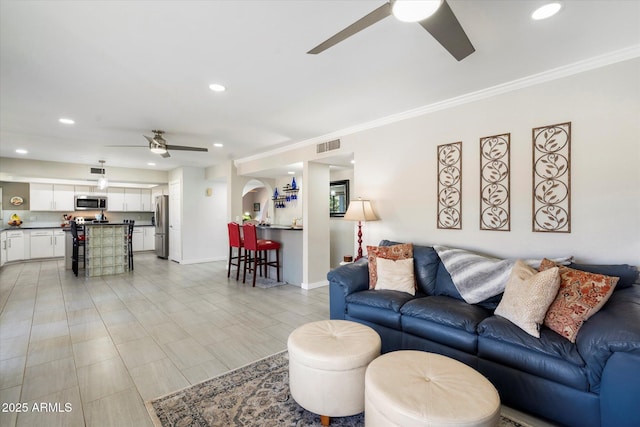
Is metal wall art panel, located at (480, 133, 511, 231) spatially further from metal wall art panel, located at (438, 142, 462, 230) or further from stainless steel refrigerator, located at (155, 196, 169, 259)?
stainless steel refrigerator, located at (155, 196, 169, 259)

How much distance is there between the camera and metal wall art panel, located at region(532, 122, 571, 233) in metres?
2.55

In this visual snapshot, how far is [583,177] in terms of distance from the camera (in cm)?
247

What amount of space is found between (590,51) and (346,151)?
107 inches

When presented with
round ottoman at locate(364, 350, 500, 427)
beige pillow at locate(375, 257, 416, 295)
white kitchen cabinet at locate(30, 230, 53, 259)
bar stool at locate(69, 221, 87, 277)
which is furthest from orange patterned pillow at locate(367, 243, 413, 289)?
white kitchen cabinet at locate(30, 230, 53, 259)

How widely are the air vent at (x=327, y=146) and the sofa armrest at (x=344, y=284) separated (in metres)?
2.08

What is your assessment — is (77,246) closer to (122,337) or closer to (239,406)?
(122,337)

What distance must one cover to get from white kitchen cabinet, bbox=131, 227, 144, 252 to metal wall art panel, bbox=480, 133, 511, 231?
9.65 meters

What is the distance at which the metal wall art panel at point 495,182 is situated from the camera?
288cm

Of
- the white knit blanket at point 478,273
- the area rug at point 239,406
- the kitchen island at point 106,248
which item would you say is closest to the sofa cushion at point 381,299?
the white knit blanket at point 478,273

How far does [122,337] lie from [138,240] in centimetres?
724

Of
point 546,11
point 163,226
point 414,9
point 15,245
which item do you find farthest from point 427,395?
point 15,245

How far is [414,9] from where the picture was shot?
51.4 inches

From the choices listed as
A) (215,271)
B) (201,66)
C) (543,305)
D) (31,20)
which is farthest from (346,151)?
(215,271)

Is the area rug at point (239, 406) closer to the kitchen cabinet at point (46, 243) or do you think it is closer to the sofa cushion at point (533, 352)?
the sofa cushion at point (533, 352)
